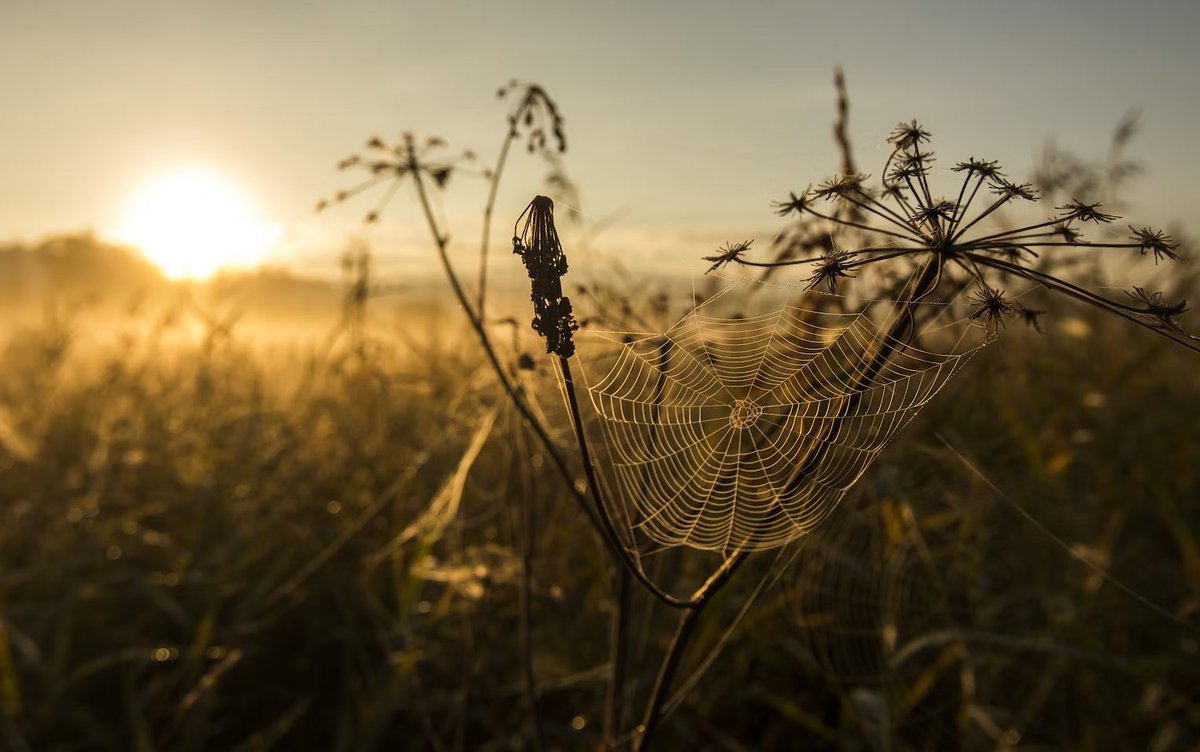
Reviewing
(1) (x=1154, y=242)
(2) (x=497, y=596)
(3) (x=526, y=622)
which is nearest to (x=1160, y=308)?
(1) (x=1154, y=242)

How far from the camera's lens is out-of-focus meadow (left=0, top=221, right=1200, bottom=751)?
8.87ft

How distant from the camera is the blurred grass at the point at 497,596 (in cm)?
272

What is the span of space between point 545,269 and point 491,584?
5.20 ft

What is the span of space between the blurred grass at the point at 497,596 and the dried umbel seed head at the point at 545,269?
3.46 feet

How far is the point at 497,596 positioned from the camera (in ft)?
9.02

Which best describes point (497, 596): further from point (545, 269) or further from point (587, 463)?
point (545, 269)

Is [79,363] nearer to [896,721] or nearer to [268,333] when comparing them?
[268,333]

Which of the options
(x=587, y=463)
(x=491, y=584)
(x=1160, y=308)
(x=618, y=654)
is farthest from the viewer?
(x=491, y=584)

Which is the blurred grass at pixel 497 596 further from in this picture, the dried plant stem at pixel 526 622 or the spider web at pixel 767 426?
the spider web at pixel 767 426

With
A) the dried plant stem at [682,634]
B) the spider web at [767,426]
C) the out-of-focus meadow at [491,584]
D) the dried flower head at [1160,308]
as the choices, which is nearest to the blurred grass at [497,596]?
the out-of-focus meadow at [491,584]

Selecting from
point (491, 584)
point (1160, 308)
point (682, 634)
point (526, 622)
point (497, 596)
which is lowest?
point (497, 596)

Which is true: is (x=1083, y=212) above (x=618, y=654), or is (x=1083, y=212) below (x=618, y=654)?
above

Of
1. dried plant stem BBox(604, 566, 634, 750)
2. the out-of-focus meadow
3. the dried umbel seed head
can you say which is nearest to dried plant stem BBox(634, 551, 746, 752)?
dried plant stem BBox(604, 566, 634, 750)

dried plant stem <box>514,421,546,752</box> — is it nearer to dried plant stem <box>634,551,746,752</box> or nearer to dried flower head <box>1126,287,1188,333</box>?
dried plant stem <box>634,551,746,752</box>
